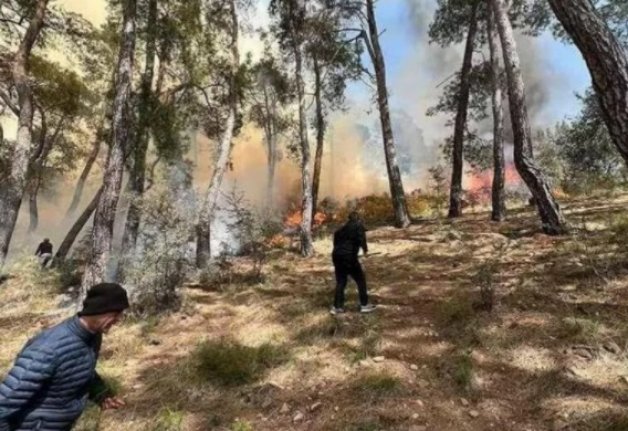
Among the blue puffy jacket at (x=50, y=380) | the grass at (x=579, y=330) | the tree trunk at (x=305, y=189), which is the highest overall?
the tree trunk at (x=305, y=189)

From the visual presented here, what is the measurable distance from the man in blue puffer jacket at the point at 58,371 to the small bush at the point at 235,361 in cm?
302

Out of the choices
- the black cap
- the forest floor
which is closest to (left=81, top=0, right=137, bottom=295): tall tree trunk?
the forest floor

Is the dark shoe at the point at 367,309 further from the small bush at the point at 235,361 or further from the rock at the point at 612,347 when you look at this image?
the rock at the point at 612,347

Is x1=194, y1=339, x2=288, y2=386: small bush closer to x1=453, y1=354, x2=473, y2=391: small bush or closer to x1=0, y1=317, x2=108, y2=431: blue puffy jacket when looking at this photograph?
x1=453, y1=354, x2=473, y2=391: small bush

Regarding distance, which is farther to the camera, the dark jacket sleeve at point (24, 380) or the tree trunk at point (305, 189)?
the tree trunk at point (305, 189)

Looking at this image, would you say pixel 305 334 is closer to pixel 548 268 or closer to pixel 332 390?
pixel 332 390

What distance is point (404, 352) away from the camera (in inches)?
242

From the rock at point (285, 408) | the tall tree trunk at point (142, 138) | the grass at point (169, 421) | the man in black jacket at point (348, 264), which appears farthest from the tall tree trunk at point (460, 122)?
the grass at point (169, 421)

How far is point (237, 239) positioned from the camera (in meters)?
12.1

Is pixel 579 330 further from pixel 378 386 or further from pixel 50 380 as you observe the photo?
pixel 50 380

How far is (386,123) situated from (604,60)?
12.5 m

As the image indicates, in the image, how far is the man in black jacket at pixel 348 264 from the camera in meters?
7.53

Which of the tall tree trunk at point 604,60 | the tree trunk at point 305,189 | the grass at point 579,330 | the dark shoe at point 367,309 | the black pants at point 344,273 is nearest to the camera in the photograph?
the tall tree trunk at point 604,60

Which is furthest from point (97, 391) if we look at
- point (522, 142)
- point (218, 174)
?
point (218, 174)
